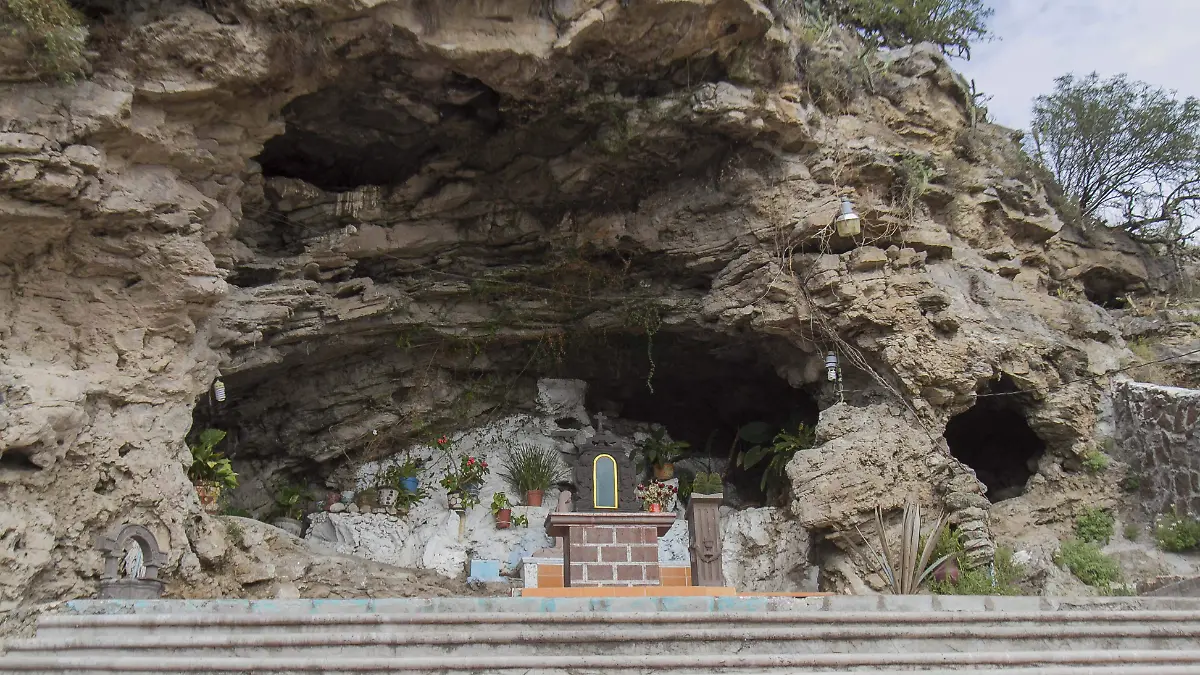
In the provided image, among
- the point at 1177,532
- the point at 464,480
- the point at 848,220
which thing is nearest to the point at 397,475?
the point at 464,480

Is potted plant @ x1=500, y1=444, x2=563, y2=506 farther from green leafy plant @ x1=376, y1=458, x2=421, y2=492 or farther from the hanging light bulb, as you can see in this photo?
the hanging light bulb

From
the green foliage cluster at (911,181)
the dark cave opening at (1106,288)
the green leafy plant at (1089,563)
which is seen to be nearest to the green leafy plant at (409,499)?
the green foliage cluster at (911,181)

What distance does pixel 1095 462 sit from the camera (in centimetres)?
1016

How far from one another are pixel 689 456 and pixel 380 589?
4972 millimetres

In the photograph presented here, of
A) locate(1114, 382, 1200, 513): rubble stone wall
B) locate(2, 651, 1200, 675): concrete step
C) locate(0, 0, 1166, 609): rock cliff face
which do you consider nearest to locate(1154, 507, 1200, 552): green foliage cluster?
locate(1114, 382, 1200, 513): rubble stone wall

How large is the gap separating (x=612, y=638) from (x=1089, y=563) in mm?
6764

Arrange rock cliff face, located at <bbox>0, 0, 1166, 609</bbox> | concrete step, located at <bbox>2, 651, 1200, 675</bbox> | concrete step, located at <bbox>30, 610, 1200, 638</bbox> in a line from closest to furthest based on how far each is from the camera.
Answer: concrete step, located at <bbox>2, 651, 1200, 675</bbox>
concrete step, located at <bbox>30, 610, 1200, 638</bbox>
rock cliff face, located at <bbox>0, 0, 1166, 609</bbox>

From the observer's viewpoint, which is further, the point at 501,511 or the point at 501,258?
the point at 501,258

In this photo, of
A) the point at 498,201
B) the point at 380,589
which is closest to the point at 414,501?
the point at 380,589

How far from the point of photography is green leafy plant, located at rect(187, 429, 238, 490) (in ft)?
30.8

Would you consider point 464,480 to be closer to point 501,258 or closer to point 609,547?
point 501,258

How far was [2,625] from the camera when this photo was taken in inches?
258

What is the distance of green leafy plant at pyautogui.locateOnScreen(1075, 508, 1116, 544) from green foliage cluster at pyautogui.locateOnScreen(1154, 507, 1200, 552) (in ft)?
1.43

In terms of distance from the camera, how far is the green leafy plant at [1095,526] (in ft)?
32.1
